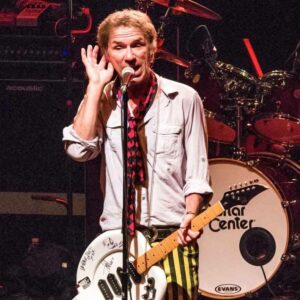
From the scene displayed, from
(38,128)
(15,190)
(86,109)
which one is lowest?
(15,190)

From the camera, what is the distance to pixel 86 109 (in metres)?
3.67

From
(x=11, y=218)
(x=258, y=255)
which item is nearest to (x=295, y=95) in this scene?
(x=258, y=255)

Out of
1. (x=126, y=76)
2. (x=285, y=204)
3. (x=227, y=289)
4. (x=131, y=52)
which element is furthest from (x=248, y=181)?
(x=126, y=76)

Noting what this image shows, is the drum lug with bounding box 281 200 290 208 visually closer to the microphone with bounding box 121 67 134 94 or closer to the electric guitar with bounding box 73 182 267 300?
the electric guitar with bounding box 73 182 267 300

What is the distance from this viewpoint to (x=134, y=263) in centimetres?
373

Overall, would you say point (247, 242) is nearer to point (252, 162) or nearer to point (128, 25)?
point (252, 162)

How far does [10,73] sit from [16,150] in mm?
615

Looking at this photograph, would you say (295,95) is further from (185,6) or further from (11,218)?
(11,218)

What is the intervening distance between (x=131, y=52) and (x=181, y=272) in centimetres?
105

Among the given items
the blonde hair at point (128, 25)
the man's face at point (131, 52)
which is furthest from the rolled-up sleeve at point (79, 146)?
the blonde hair at point (128, 25)

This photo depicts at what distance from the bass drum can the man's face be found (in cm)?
246

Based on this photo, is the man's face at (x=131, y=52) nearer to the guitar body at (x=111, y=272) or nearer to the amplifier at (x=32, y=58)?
the guitar body at (x=111, y=272)

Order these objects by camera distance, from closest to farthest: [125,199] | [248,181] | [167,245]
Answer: [125,199], [167,245], [248,181]

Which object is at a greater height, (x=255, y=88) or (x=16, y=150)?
(x=255, y=88)
